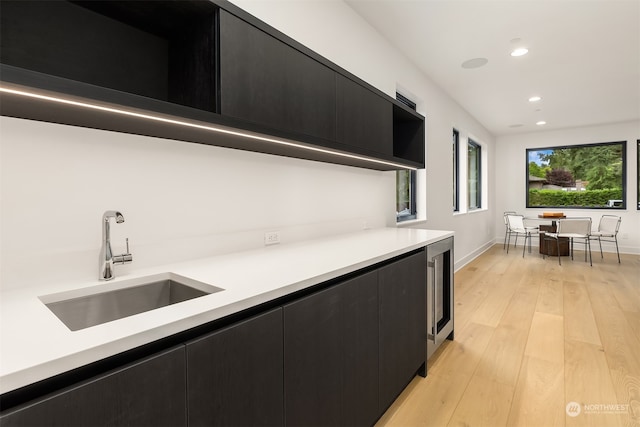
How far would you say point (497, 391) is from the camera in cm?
193

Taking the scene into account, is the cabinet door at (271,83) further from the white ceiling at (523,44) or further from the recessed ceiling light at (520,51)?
the recessed ceiling light at (520,51)

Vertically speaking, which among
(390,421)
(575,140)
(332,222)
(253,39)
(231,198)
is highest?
(575,140)

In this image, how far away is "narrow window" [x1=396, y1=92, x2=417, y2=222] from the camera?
3649 mm

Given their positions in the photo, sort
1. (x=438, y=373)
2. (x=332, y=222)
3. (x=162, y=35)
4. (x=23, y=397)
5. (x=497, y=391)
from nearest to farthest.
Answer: (x=23, y=397) < (x=162, y=35) < (x=497, y=391) < (x=438, y=373) < (x=332, y=222)

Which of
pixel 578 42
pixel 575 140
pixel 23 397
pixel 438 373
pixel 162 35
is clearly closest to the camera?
pixel 23 397

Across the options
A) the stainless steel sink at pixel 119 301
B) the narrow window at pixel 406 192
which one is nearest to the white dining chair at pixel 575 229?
the narrow window at pixel 406 192

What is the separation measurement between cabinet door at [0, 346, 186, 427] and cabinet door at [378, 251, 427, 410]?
1.04m

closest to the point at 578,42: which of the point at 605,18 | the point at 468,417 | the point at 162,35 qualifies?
the point at 605,18

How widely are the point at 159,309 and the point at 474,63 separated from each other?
402 centimetres

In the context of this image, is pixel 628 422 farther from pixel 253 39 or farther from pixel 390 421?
pixel 253 39

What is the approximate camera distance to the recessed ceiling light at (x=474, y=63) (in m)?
3.52

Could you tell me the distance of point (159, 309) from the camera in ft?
2.65

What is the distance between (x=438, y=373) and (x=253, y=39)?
2.26 m

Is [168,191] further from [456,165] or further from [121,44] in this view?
[456,165]
